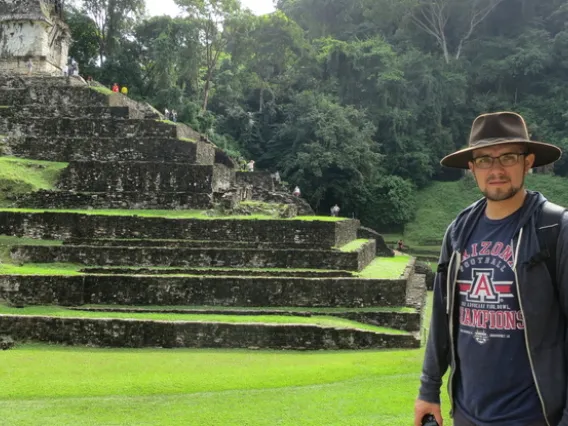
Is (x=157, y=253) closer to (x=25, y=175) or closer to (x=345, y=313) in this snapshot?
(x=345, y=313)

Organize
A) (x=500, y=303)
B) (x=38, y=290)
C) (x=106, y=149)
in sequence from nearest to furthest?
1. (x=500, y=303)
2. (x=38, y=290)
3. (x=106, y=149)

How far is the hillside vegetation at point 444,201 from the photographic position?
2681 centimetres

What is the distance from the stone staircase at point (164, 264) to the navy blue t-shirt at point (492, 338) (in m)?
6.81

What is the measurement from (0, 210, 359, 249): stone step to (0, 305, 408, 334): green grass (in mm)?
2645

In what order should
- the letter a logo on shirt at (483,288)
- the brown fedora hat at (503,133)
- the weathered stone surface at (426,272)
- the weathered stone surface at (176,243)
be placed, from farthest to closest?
the weathered stone surface at (426,272), the weathered stone surface at (176,243), the brown fedora hat at (503,133), the letter a logo on shirt at (483,288)

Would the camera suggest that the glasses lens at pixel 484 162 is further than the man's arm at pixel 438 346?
No

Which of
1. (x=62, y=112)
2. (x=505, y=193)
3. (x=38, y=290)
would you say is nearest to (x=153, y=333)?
(x=38, y=290)

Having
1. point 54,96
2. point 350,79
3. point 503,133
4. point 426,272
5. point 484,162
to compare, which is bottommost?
point 426,272

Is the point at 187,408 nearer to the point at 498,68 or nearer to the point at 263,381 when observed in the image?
the point at 263,381

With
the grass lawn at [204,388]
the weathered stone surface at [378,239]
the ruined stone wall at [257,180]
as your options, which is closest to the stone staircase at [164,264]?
the grass lawn at [204,388]

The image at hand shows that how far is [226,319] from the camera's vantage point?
936 cm

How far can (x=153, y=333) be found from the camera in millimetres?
8922

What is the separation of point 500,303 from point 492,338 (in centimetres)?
14

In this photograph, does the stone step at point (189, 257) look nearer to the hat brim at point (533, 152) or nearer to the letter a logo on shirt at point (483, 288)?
the hat brim at point (533, 152)
